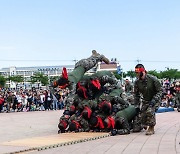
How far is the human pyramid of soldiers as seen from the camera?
11484mm

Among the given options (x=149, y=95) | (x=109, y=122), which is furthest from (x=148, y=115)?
(x=109, y=122)

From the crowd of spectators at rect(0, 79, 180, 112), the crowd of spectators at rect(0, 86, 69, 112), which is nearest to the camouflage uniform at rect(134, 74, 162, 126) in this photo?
the crowd of spectators at rect(0, 79, 180, 112)

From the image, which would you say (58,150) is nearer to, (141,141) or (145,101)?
(141,141)

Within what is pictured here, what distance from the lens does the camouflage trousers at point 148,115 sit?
10.8 metres

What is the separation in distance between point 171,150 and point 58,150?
2120 millimetres

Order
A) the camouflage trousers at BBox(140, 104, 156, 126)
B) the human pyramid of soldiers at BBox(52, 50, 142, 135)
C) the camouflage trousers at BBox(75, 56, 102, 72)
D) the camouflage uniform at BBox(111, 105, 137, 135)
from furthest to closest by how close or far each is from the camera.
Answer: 1. the camouflage trousers at BBox(75, 56, 102, 72)
2. the human pyramid of soldiers at BBox(52, 50, 142, 135)
3. the camouflage uniform at BBox(111, 105, 137, 135)
4. the camouflage trousers at BBox(140, 104, 156, 126)

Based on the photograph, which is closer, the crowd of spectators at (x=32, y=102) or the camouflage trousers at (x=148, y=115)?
the camouflage trousers at (x=148, y=115)

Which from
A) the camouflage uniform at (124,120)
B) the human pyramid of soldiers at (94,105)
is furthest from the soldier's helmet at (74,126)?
the camouflage uniform at (124,120)

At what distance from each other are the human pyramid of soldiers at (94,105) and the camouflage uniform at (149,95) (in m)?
0.50

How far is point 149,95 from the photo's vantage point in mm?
11156

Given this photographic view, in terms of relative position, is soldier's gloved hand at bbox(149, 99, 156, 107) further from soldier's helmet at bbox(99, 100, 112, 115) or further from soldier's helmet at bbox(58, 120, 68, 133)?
soldier's helmet at bbox(58, 120, 68, 133)

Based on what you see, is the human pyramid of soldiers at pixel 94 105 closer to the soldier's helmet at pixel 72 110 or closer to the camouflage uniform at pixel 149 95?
the soldier's helmet at pixel 72 110

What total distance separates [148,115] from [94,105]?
5.54 ft

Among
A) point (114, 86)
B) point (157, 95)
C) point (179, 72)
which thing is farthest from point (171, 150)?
point (179, 72)
